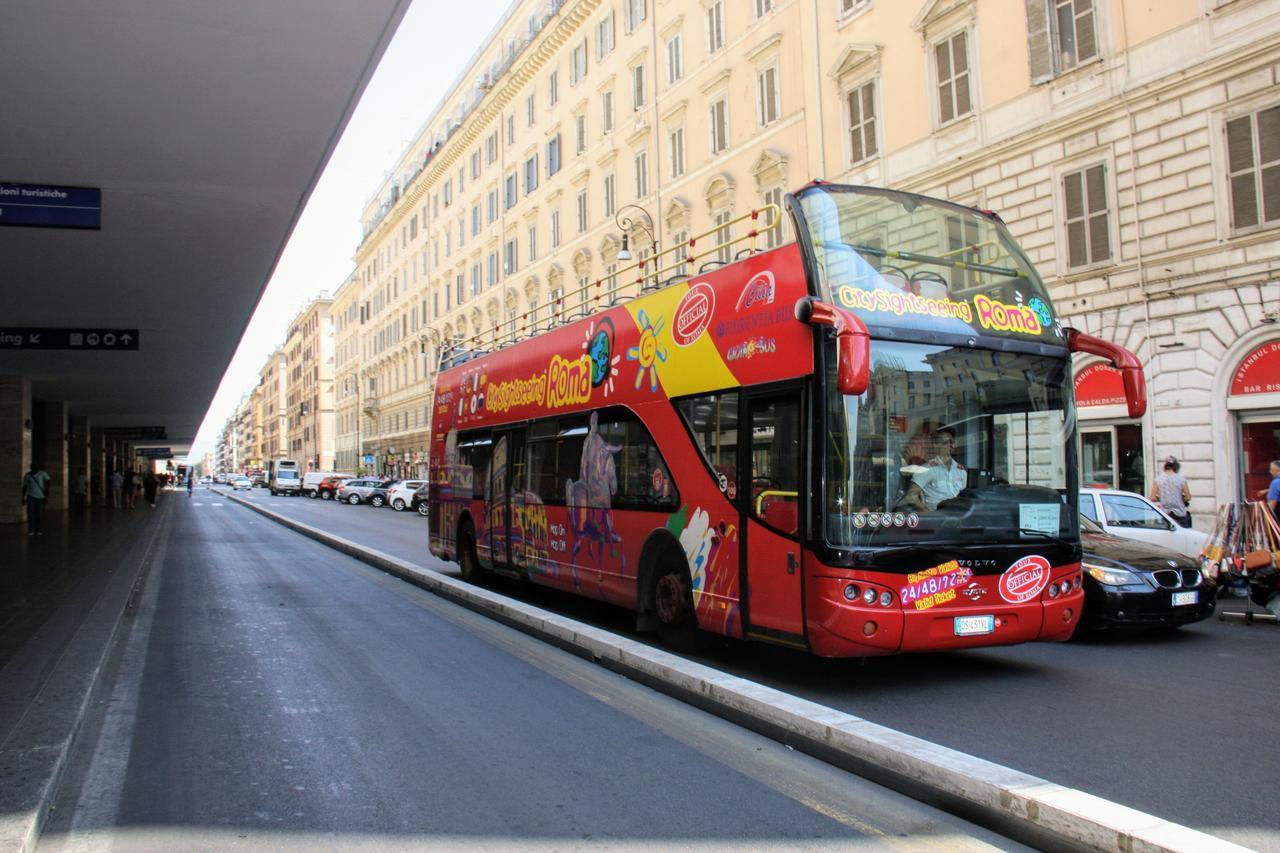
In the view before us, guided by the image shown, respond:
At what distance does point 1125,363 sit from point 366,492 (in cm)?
4874

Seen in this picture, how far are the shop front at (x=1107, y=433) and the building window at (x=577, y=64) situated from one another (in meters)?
27.3

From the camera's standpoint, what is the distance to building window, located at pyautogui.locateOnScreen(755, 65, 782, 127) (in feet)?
86.6

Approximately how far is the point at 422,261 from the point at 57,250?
5052cm

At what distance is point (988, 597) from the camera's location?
6.82 meters

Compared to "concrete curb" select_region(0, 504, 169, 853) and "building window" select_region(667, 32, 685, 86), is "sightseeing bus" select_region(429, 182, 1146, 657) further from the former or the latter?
"building window" select_region(667, 32, 685, 86)

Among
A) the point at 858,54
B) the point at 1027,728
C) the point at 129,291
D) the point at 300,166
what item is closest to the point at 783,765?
the point at 1027,728

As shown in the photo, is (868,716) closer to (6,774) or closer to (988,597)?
(988,597)

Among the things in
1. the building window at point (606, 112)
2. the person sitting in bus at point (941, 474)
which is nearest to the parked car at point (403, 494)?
the building window at point (606, 112)

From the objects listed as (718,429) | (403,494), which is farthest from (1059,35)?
(403,494)

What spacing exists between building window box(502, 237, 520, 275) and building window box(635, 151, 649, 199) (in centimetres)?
1300

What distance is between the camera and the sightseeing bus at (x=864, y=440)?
21.6ft

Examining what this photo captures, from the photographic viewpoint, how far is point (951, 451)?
6934 mm

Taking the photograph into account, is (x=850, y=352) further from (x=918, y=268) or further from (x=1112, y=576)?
(x=1112, y=576)

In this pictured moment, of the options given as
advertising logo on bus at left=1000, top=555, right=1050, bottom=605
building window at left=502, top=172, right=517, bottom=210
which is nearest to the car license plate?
advertising logo on bus at left=1000, top=555, right=1050, bottom=605
